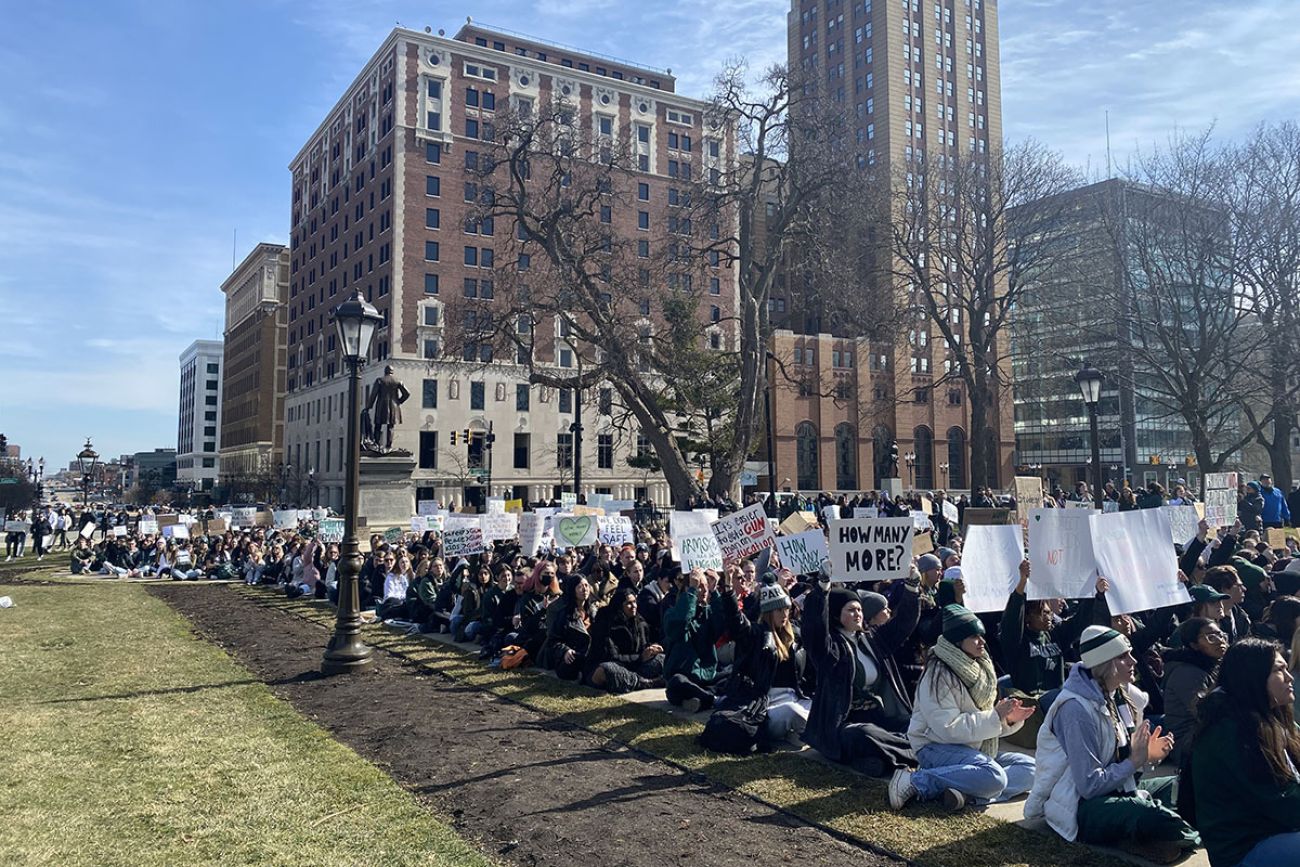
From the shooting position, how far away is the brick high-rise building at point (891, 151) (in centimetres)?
8169

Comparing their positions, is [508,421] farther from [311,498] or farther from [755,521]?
[755,521]

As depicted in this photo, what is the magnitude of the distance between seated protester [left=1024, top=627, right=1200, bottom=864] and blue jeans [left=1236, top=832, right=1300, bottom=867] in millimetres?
1047

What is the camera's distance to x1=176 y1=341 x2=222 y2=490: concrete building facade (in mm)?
165875

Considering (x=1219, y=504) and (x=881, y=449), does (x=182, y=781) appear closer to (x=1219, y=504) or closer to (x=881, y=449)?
(x=1219, y=504)

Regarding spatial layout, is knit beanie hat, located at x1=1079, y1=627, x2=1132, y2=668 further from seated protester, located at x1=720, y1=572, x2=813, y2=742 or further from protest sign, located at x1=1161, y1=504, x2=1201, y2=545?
protest sign, located at x1=1161, y1=504, x2=1201, y2=545

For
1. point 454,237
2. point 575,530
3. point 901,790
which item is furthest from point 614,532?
point 454,237

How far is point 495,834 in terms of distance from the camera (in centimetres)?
617

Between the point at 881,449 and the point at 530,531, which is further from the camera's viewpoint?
the point at 881,449

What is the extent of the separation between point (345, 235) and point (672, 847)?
88.7 meters

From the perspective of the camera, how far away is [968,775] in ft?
21.2

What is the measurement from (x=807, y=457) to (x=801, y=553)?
2845 inches

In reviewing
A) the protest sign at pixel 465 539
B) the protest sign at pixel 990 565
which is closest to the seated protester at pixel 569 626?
the protest sign at pixel 990 565

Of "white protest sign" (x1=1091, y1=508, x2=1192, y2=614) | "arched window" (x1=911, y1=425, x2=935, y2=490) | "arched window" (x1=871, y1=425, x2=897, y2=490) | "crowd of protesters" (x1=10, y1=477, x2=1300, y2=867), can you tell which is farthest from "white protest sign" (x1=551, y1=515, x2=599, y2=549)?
"arched window" (x1=911, y1=425, x2=935, y2=490)

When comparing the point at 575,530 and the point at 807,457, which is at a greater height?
the point at 807,457
